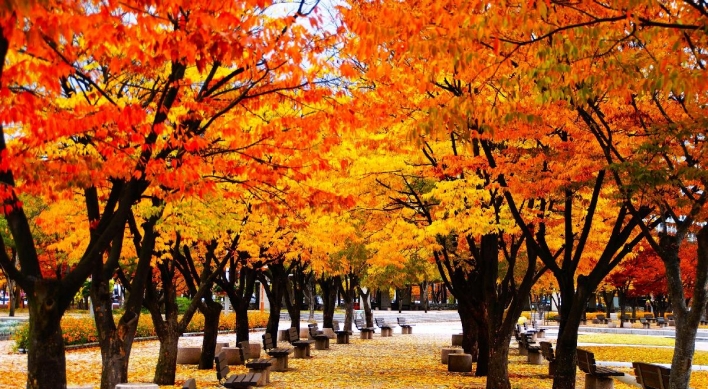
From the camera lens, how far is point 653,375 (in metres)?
14.7

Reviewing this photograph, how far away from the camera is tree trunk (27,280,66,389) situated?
26.2 feet

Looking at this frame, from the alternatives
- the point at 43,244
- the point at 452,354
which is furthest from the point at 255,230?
the point at 43,244

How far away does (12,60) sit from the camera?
27.4 ft

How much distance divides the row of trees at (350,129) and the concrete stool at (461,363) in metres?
0.73

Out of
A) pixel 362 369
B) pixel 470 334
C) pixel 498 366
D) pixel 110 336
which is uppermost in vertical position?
pixel 110 336

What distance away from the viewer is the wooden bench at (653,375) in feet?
46.6

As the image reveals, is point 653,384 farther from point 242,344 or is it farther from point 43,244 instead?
point 43,244

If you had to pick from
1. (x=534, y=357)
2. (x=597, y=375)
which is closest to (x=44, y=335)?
(x=597, y=375)

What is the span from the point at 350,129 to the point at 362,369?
12.1 metres

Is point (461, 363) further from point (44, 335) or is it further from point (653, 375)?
point (44, 335)

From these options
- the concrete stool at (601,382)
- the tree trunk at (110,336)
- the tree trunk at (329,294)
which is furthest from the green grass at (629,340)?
the tree trunk at (110,336)

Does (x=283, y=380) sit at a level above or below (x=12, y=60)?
below

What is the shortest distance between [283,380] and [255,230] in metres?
3.96

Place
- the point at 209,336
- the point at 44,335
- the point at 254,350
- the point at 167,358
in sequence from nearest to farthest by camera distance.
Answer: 1. the point at 44,335
2. the point at 167,358
3. the point at 209,336
4. the point at 254,350
